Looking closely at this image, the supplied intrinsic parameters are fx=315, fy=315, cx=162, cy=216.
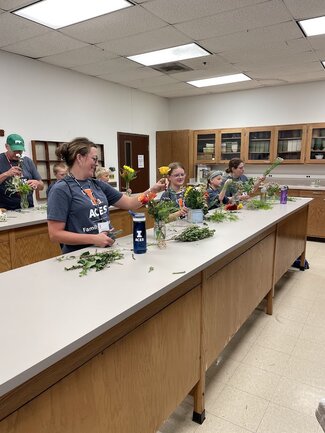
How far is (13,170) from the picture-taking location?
3.13 metres

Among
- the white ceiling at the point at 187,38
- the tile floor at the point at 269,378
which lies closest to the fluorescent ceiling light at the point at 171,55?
the white ceiling at the point at 187,38

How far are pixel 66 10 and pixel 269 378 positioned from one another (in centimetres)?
364

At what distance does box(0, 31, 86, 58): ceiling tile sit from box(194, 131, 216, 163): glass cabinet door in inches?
136

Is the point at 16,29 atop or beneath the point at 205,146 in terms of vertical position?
atop

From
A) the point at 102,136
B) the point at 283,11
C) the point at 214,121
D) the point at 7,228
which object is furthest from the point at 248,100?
the point at 7,228

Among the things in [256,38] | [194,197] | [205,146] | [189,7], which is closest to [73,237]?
[194,197]

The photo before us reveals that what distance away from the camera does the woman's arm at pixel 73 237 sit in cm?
176

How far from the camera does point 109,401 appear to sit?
3.76 ft

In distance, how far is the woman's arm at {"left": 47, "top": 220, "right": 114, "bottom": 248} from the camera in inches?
69.4

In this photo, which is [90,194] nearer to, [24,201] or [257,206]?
[24,201]

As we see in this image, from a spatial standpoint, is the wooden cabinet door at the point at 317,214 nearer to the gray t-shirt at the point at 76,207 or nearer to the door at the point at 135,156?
the door at the point at 135,156

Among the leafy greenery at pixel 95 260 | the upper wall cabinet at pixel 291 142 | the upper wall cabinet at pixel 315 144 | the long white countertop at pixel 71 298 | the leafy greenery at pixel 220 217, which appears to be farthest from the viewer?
the upper wall cabinet at pixel 291 142

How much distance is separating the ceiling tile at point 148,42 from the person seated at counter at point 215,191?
168 centimetres

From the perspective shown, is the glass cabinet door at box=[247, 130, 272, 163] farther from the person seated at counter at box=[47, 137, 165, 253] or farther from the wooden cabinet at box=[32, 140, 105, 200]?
the person seated at counter at box=[47, 137, 165, 253]
